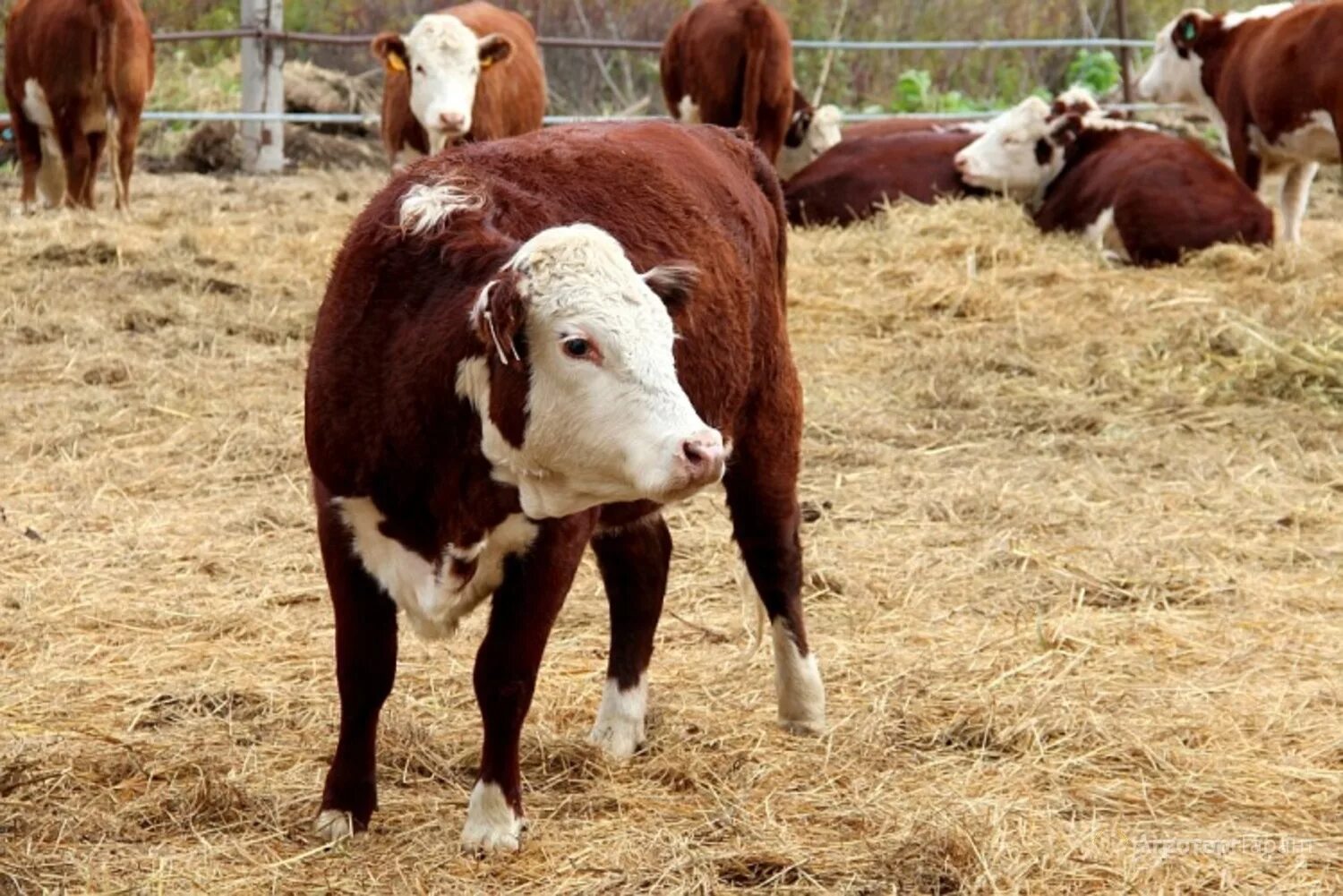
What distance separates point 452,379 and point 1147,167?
875 centimetres

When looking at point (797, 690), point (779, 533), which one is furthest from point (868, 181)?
point (797, 690)

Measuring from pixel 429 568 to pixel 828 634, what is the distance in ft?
6.50

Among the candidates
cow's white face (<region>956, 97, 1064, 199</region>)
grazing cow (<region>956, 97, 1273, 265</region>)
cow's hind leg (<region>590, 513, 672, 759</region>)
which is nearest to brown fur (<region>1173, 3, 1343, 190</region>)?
grazing cow (<region>956, 97, 1273, 265</region>)

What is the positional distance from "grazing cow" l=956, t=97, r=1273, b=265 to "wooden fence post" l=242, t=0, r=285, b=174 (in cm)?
549

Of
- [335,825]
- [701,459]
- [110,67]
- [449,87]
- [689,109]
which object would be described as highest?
[701,459]

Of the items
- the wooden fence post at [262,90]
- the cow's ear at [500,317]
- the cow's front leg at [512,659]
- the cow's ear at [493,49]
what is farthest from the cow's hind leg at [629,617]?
the wooden fence post at [262,90]

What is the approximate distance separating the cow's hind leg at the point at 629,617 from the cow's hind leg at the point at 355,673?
2.32ft

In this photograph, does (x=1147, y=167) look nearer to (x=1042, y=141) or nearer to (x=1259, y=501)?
(x=1042, y=141)

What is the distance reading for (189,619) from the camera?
508cm

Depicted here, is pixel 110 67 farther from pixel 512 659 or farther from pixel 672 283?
pixel 672 283

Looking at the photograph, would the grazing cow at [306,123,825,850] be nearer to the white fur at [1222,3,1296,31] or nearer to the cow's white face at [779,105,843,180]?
the white fur at [1222,3,1296,31]

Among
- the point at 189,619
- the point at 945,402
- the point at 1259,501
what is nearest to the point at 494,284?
the point at 189,619

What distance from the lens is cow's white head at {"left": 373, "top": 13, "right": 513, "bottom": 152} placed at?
1023 cm

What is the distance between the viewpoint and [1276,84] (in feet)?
39.0
